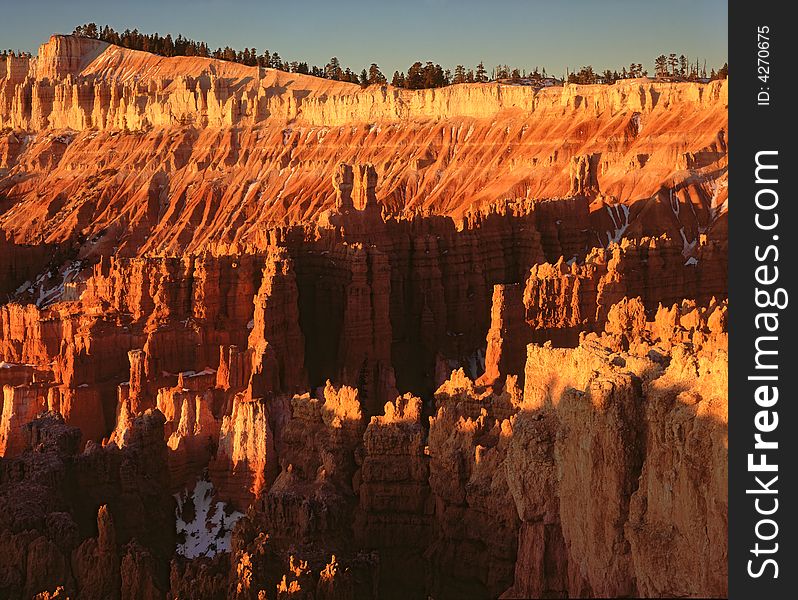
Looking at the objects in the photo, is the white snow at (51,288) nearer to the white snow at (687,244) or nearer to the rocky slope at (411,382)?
the rocky slope at (411,382)

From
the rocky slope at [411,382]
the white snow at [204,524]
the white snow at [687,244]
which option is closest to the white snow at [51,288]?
the rocky slope at [411,382]

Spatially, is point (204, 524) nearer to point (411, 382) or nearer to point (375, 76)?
point (411, 382)

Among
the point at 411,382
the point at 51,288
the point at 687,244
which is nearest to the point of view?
the point at 411,382

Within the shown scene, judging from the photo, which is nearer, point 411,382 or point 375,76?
point 411,382

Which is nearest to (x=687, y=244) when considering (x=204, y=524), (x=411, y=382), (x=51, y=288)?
(x=411, y=382)

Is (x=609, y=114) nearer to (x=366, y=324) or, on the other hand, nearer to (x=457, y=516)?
(x=366, y=324)

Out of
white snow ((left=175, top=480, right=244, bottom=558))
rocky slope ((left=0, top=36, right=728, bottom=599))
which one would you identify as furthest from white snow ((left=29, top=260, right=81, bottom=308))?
white snow ((left=175, top=480, right=244, bottom=558))

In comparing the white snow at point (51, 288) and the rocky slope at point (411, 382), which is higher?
the white snow at point (51, 288)
